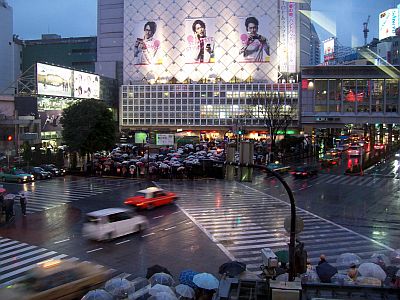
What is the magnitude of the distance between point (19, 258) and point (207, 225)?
9262mm

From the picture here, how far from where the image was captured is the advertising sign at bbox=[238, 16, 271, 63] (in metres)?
93.6

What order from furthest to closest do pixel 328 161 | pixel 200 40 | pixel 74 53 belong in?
1. pixel 74 53
2. pixel 200 40
3. pixel 328 161

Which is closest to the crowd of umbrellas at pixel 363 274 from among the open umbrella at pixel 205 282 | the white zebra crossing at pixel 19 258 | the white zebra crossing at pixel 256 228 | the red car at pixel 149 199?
the open umbrella at pixel 205 282

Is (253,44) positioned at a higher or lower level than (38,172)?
higher

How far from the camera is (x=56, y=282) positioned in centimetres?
1282

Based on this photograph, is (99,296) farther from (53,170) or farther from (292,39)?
(292,39)

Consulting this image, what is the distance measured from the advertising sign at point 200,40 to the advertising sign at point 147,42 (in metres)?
6.43

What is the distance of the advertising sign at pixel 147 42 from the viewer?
98.6 metres

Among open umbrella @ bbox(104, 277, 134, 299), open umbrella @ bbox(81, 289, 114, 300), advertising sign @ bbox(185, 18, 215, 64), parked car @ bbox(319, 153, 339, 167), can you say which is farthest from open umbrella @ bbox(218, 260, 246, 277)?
advertising sign @ bbox(185, 18, 215, 64)

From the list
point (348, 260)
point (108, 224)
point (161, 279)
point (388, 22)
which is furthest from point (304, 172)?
point (388, 22)

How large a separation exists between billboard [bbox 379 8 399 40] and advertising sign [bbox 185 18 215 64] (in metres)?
66.3

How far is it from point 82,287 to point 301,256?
611 centimetres

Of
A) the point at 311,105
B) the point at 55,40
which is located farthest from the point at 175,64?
the point at 55,40

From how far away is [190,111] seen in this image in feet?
306
